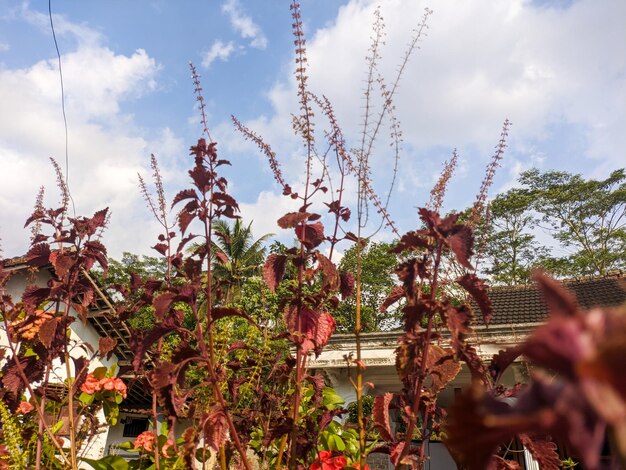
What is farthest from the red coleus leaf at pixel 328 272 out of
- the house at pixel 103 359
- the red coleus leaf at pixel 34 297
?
the house at pixel 103 359

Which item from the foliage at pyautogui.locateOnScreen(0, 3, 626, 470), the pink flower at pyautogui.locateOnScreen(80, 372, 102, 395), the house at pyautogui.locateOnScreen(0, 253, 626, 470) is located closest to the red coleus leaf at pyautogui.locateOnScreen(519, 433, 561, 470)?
the foliage at pyautogui.locateOnScreen(0, 3, 626, 470)

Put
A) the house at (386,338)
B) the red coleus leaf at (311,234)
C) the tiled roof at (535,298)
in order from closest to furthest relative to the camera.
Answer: the red coleus leaf at (311,234) < the house at (386,338) < the tiled roof at (535,298)

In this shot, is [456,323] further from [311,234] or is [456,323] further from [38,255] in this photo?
[38,255]

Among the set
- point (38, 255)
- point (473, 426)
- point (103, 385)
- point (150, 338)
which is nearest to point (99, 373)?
point (103, 385)

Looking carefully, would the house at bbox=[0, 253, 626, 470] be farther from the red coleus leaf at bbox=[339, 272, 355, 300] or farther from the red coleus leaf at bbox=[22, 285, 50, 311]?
the red coleus leaf at bbox=[339, 272, 355, 300]

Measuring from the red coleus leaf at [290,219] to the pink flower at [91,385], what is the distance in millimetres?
2289

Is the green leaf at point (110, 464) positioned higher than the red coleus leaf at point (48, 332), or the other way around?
the red coleus leaf at point (48, 332)

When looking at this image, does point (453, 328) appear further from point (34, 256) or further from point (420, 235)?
point (34, 256)

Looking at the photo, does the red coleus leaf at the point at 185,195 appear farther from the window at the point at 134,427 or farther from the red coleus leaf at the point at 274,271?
the window at the point at 134,427

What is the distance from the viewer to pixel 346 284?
1639 mm

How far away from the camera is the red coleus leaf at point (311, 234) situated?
1.55m

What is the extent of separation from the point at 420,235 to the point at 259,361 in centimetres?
124

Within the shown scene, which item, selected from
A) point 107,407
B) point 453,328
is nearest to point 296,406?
point 453,328

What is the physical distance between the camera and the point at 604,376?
287 millimetres
